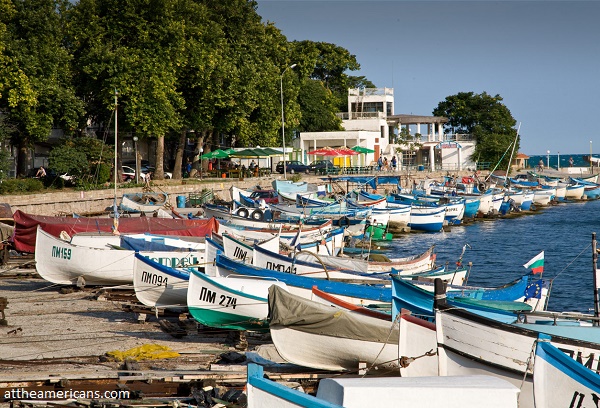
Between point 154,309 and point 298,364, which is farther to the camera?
point 154,309

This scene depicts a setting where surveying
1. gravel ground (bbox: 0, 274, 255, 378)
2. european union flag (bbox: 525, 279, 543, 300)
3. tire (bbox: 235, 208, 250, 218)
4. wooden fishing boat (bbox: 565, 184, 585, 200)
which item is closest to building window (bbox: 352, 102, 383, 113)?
A: wooden fishing boat (bbox: 565, 184, 585, 200)

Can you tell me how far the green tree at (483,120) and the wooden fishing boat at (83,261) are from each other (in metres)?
72.2

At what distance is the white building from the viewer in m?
81.2

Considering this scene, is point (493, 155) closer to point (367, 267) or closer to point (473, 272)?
point (473, 272)

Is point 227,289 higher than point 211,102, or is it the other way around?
point 211,102

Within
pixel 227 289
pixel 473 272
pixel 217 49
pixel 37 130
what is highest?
pixel 217 49

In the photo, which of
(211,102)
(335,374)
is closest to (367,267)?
(335,374)

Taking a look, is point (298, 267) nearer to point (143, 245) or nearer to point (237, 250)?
point (237, 250)

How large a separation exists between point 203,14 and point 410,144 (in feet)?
129

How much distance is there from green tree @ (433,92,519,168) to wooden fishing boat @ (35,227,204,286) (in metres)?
72.2

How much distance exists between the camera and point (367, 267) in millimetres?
24531

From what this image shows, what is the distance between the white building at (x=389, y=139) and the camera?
3196 inches

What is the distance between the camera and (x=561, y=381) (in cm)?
978

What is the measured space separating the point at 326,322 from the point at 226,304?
358cm
